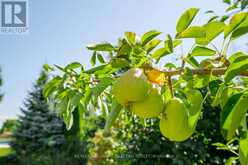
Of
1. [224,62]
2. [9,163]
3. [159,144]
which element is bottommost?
[9,163]

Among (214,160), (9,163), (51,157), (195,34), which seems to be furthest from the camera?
(9,163)

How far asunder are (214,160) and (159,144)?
70 centimetres

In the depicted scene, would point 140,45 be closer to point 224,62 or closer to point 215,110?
point 224,62

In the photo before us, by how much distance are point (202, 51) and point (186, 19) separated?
3.8 inches

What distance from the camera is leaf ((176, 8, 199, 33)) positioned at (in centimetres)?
83

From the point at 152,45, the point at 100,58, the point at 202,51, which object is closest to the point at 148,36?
the point at 152,45

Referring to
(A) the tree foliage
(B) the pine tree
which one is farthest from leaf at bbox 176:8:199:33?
(B) the pine tree

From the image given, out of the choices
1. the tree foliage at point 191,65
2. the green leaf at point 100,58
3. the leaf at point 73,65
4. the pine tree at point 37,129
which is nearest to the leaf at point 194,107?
the tree foliage at point 191,65

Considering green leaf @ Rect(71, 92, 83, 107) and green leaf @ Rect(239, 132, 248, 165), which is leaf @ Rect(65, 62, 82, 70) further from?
green leaf @ Rect(239, 132, 248, 165)

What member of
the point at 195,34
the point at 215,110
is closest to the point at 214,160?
the point at 215,110

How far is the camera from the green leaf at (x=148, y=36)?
2.79 ft

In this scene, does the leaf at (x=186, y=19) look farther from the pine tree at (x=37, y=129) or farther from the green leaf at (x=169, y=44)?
the pine tree at (x=37, y=129)

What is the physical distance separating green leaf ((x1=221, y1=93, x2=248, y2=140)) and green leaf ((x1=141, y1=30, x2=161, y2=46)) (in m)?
0.23

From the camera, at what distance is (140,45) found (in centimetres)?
86
